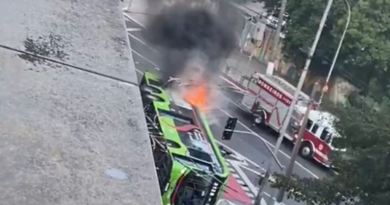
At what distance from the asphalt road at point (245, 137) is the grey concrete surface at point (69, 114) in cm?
1689

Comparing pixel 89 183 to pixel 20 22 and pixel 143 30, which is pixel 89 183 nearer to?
pixel 20 22

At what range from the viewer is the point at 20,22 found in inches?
87.4

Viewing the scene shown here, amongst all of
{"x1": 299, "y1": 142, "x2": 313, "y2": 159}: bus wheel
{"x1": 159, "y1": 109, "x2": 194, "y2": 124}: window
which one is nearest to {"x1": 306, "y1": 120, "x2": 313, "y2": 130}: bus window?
{"x1": 299, "y1": 142, "x2": 313, "y2": 159}: bus wheel

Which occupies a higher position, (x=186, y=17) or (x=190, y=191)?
(x=186, y=17)

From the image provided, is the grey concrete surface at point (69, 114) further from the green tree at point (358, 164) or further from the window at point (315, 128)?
the window at point (315, 128)

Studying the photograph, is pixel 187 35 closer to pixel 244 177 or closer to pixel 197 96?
pixel 197 96

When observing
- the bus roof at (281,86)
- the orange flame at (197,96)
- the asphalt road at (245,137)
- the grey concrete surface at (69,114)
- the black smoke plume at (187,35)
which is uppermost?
the grey concrete surface at (69,114)

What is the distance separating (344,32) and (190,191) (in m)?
10.1

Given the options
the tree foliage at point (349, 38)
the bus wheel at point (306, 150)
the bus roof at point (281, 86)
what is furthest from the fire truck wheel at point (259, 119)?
the tree foliage at point (349, 38)

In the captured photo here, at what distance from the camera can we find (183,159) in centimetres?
1216

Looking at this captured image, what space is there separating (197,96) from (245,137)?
506 centimetres

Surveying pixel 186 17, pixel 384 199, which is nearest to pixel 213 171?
pixel 384 199

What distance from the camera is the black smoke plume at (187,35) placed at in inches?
690

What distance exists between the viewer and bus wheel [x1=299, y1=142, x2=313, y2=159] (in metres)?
21.8
